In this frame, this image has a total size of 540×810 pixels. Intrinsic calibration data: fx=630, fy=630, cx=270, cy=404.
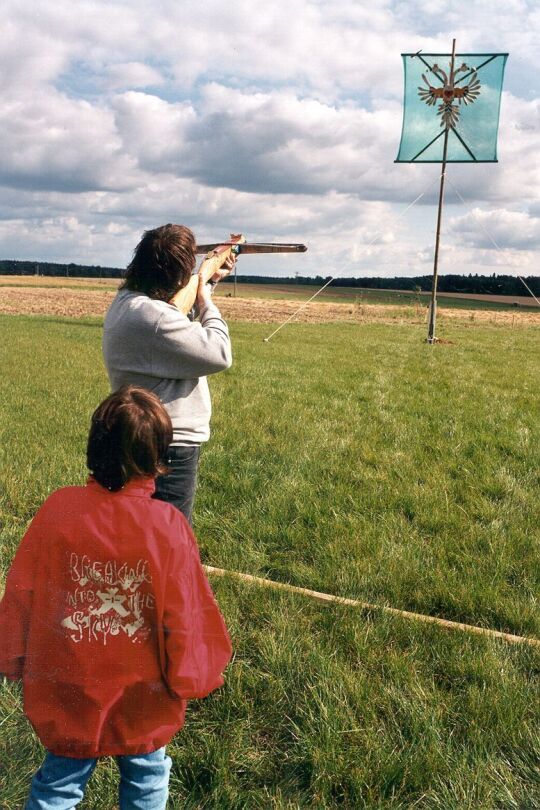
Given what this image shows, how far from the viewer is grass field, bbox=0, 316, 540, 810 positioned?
8.12 feet

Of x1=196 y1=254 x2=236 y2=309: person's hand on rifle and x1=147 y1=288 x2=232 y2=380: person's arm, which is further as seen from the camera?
x1=196 y1=254 x2=236 y2=309: person's hand on rifle

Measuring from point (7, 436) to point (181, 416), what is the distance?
4.98 meters

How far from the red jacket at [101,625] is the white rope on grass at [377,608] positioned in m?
1.87

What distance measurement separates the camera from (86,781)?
1.96 m

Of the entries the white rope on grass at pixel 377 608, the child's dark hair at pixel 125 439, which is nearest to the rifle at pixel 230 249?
the child's dark hair at pixel 125 439

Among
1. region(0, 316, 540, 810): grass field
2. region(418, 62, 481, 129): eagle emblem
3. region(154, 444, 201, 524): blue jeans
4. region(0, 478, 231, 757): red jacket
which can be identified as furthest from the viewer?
region(418, 62, 481, 129): eagle emblem

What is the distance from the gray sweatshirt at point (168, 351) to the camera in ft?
8.78

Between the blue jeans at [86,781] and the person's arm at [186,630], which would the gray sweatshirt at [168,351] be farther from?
the blue jeans at [86,781]

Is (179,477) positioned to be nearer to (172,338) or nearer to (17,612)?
(172,338)

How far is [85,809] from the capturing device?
2.32 metres

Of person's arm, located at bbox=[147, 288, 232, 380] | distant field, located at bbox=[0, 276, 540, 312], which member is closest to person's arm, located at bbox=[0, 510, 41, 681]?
person's arm, located at bbox=[147, 288, 232, 380]

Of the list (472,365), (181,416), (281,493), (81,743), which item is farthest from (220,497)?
(472,365)

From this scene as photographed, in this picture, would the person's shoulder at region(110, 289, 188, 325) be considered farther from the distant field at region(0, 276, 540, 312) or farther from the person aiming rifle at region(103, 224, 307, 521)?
the distant field at region(0, 276, 540, 312)

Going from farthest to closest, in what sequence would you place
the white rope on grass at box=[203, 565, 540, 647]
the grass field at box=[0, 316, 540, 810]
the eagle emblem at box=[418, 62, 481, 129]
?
1. the eagle emblem at box=[418, 62, 481, 129]
2. the white rope on grass at box=[203, 565, 540, 647]
3. the grass field at box=[0, 316, 540, 810]
